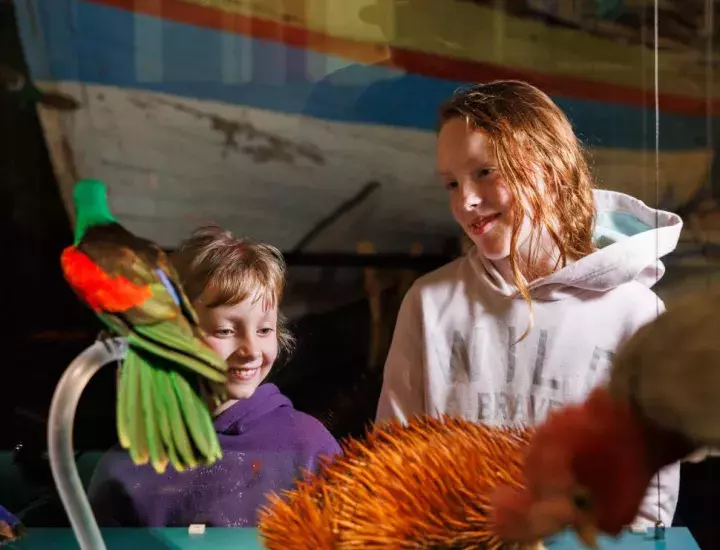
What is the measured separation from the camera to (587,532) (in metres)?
0.59

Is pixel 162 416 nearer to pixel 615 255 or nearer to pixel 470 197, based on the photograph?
pixel 470 197

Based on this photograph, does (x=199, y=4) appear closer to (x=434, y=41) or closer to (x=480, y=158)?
(x=434, y=41)

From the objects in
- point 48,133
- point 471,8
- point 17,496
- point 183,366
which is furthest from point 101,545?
point 471,8

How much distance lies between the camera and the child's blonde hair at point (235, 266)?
81 centimetres

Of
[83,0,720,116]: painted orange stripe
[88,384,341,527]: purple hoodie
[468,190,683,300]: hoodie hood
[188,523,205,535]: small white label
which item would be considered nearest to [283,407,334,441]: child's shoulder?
[88,384,341,527]: purple hoodie

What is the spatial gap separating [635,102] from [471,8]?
0.23 m

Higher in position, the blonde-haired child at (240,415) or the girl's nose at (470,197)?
the girl's nose at (470,197)

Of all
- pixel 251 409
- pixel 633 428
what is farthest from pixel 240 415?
pixel 633 428

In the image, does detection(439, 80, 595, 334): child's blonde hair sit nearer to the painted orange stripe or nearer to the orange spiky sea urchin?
the painted orange stripe

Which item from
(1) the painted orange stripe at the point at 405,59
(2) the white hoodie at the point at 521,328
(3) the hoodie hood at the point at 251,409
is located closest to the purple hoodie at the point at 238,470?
(3) the hoodie hood at the point at 251,409

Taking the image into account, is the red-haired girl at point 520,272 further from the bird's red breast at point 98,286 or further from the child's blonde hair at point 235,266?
the bird's red breast at point 98,286

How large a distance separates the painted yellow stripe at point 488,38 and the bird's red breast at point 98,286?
1.14 ft

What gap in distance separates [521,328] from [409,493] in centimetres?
23

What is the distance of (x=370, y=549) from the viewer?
67 cm
